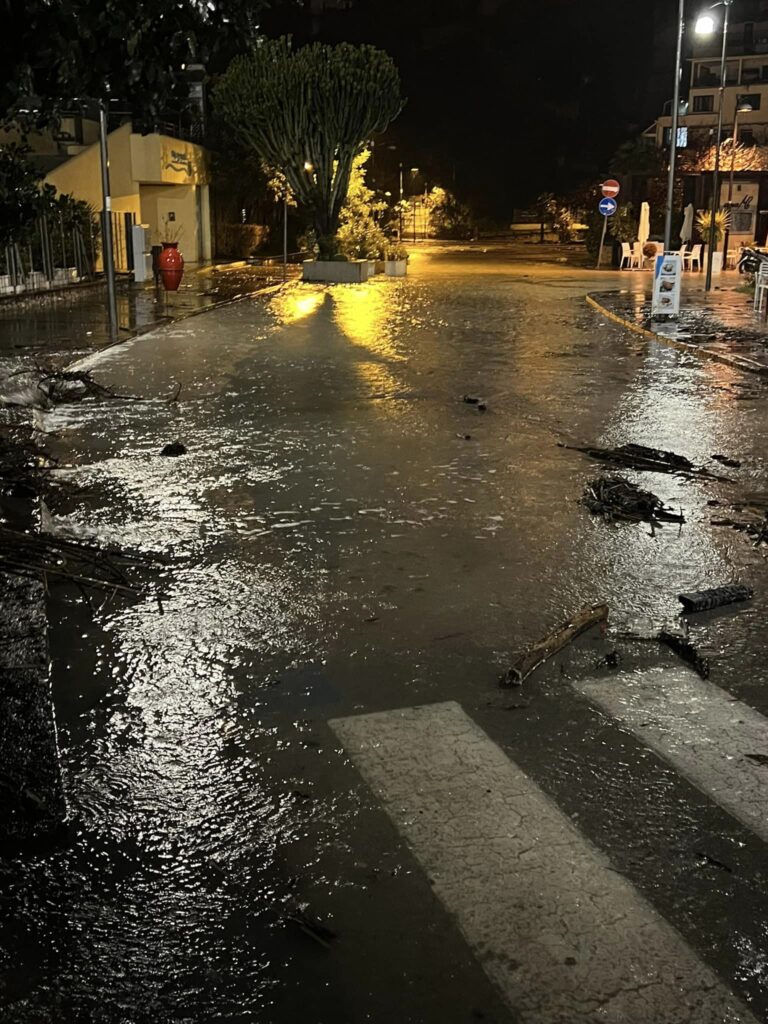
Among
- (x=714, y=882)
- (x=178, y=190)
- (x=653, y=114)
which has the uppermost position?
(x=653, y=114)

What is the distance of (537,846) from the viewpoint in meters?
3.55

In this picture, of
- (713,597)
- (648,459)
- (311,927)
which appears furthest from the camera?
(648,459)

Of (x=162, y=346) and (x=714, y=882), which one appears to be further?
(x=162, y=346)

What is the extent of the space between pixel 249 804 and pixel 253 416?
25.2 ft

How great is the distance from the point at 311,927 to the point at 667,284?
65.2 feet

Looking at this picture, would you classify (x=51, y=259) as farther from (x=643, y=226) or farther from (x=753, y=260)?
(x=643, y=226)

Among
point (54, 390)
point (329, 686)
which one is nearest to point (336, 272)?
point (54, 390)

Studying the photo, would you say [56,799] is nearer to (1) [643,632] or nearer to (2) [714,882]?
(2) [714,882]

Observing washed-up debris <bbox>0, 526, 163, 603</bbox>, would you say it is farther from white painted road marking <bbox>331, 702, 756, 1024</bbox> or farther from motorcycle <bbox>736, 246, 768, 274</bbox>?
motorcycle <bbox>736, 246, 768, 274</bbox>

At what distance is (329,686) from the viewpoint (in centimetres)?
482

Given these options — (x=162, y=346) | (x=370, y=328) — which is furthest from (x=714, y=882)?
(x=370, y=328)

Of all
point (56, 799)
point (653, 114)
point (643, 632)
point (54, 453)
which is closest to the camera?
point (56, 799)

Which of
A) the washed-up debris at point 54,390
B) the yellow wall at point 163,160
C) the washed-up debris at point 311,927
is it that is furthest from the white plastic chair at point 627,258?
the washed-up debris at point 311,927

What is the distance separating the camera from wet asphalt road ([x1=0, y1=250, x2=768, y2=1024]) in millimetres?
3031
